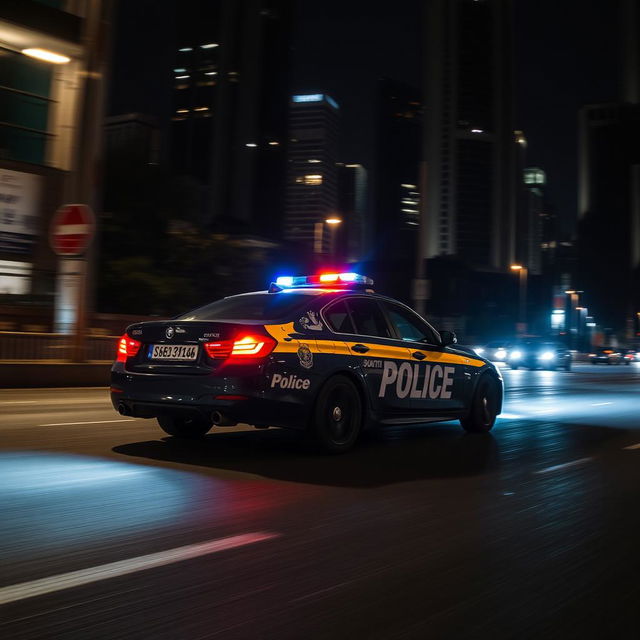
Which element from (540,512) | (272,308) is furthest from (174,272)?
(540,512)

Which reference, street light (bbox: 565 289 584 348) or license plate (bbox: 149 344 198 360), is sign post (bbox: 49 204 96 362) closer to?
license plate (bbox: 149 344 198 360)

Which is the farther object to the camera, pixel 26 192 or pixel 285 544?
pixel 26 192

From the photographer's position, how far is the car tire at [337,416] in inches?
287

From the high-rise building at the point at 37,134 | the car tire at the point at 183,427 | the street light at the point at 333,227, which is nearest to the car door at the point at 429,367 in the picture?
the car tire at the point at 183,427

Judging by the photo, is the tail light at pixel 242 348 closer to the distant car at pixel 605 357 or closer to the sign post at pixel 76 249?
the sign post at pixel 76 249

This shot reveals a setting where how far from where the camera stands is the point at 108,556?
157 inches

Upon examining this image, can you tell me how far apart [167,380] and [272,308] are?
3.89ft

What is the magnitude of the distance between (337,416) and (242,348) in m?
1.24

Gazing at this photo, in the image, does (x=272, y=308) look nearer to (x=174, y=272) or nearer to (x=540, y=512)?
(x=540, y=512)

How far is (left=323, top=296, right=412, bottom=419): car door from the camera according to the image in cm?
778

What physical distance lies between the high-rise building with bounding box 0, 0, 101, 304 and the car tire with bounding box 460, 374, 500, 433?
21335mm

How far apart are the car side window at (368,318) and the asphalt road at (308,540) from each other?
1167 millimetres

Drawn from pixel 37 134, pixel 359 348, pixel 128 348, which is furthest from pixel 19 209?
pixel 359 348

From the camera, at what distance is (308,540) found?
4488mm
